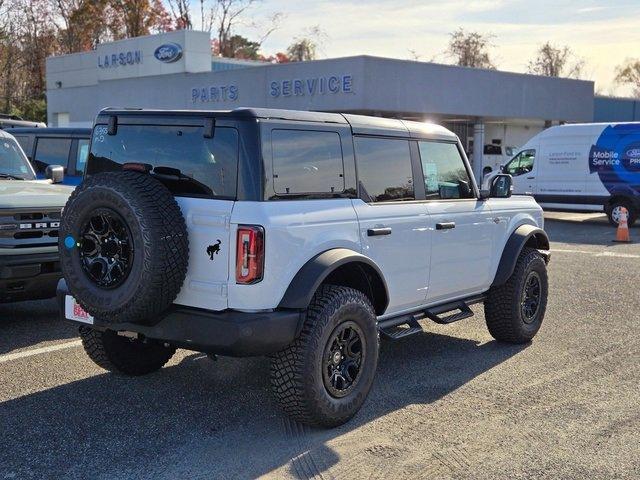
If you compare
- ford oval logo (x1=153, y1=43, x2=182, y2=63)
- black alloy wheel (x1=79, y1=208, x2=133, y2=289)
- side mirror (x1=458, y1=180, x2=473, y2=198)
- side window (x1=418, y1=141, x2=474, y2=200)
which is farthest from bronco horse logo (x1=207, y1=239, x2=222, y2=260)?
ford oval logo (x1=153, y1=43, x2=182, y2=63)

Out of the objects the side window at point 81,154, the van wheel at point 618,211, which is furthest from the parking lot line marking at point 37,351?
the van wheel at point 618,211

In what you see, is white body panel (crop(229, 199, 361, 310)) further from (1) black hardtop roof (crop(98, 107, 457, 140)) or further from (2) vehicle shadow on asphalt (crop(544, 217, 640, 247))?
(2) vehicle shadow on asphalt (crop(544, 217, 640, 247))

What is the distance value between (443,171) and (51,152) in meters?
6.97

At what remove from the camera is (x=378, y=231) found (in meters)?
4.94

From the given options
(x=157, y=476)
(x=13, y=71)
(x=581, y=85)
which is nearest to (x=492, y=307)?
(x=157, y=476)

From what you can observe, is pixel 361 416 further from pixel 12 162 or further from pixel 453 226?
pixel 12 162

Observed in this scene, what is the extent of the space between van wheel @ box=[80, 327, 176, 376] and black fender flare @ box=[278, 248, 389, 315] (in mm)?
1372

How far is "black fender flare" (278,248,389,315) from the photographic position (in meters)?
4.27

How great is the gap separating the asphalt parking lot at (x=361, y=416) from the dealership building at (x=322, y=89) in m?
21.1

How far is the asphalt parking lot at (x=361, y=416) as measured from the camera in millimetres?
4039

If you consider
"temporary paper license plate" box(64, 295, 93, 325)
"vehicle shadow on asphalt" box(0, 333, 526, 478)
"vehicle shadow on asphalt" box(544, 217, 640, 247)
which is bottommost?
"vehicle shadow on asphalt" box(0, 333, 526, 478)

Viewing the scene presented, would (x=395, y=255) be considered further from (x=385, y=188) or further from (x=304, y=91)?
(x=304, y=91)

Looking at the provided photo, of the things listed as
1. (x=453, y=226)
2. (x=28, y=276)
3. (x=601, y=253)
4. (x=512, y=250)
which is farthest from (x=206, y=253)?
(x=601, y=253)

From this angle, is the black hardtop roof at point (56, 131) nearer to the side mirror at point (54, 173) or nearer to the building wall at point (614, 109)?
the side mirror at point (54, 173)
